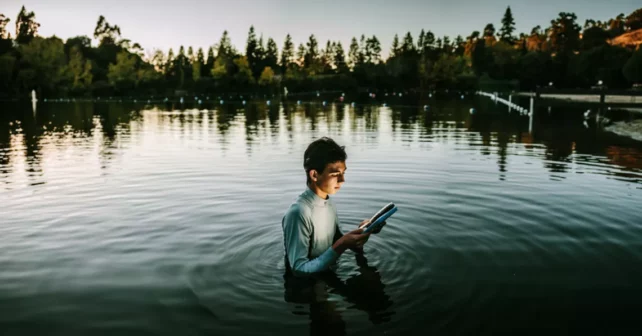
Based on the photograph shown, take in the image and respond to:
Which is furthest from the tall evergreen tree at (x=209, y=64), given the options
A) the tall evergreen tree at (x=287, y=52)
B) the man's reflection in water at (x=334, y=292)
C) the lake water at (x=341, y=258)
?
the man's reflection in water at (x=334, y=292)

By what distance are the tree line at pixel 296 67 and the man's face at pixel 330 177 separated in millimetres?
102590

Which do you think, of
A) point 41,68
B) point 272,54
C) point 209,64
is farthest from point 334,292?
point 272,54

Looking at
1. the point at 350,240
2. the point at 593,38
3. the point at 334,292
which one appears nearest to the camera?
the point at 350,240

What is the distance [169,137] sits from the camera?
2723cm

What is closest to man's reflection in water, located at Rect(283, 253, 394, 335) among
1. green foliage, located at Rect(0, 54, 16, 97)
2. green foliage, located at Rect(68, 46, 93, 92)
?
green foliage, located at Rect(0, 54, 16, 97)

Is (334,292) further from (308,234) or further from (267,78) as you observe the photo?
(267,78)

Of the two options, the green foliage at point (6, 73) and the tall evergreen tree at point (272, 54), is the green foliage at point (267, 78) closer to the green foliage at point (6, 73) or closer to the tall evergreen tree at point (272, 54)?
the tall evergreen tree at point (272, 54)

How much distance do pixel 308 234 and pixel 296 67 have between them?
180 m

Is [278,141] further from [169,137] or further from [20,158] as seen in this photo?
[20,158]

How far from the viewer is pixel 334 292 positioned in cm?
625

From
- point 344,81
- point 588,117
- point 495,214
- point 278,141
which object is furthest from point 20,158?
point 344,81

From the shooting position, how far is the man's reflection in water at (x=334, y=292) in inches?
218

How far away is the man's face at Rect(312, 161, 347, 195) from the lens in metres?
5.68

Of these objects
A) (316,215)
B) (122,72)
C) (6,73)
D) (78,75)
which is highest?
(122,72)
